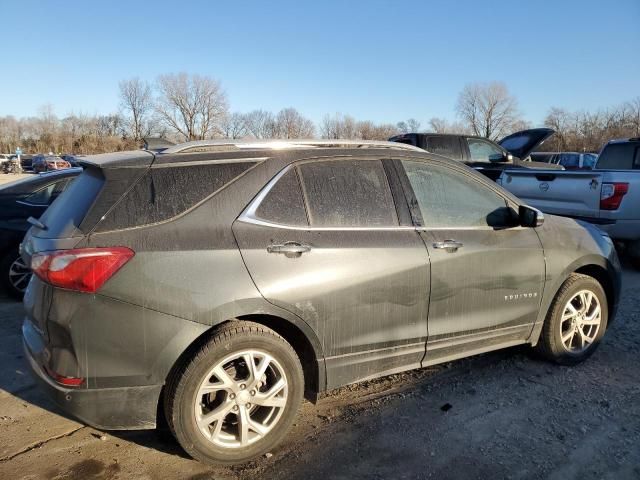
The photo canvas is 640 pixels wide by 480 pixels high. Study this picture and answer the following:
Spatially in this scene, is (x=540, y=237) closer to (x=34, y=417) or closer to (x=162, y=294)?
(x=162, y=294)

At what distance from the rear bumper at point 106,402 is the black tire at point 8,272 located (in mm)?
3484

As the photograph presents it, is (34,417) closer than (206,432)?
No

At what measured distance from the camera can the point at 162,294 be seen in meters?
2.46

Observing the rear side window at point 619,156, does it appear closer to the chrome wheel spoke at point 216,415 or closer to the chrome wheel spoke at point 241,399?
the chrome wheel spoke at point 241,399

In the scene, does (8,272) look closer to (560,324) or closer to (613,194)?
(560,324)

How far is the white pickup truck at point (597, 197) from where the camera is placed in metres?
6.44

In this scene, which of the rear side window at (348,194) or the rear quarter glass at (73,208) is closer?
the rear quarter glass at (73,208)

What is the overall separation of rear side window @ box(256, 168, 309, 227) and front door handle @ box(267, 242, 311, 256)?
0.14 metres

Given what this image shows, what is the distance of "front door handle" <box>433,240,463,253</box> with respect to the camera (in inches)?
127

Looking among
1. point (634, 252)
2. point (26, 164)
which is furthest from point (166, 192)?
point (26, 164)

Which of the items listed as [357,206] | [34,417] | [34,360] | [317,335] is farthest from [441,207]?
[34,417]

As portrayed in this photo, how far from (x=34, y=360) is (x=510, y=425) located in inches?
113

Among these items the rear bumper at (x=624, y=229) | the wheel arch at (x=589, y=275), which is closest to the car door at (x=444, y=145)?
the rear bumper at (x=624, y=229)

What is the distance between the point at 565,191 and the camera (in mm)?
6797
